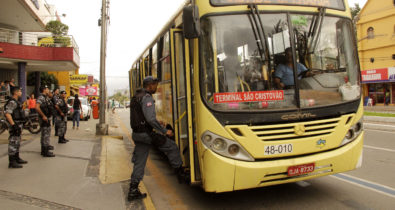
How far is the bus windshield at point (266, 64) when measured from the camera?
3793 mm

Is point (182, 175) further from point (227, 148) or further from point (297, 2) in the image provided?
point (297, 2)

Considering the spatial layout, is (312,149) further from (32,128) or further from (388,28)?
(388,28)

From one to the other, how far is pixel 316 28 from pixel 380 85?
29728 millimetres

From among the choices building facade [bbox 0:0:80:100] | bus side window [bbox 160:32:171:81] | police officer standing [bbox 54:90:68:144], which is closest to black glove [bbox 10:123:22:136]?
police officer standing [bbox 54:90:68:144]

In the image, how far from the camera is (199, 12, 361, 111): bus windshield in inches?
149

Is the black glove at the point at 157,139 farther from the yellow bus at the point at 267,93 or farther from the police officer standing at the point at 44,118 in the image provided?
the police officer standing at the point at 44,118

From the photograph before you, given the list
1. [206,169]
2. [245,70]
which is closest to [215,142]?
[206,169]

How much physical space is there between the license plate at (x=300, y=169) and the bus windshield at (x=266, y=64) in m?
0.74

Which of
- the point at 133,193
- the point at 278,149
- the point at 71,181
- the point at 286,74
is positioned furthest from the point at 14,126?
the point at 286,74

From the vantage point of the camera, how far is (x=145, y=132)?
14.3 ft

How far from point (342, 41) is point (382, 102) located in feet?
97.1

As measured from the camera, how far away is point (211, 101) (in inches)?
148

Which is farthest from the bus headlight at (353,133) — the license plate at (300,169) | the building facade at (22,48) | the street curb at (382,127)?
the building facade at (22,48)

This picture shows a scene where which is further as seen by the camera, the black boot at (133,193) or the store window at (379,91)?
the store window at (379,91)
